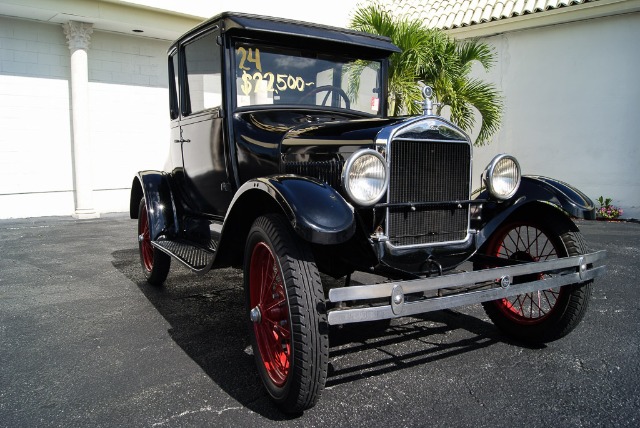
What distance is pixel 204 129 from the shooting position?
3.67 m

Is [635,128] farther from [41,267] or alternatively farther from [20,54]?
[20,54]

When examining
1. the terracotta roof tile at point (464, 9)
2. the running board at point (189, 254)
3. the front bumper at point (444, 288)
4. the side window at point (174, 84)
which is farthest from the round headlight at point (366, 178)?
the terracotta roof tile at point (464, 9)

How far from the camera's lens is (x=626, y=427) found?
214 centimetres

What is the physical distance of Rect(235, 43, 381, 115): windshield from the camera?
10.9 feet

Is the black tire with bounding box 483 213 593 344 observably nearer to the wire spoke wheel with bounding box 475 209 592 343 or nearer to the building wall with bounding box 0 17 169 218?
the wire spoke wheel with bounding box 475 209 592 343

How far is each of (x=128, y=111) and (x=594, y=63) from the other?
792 cm

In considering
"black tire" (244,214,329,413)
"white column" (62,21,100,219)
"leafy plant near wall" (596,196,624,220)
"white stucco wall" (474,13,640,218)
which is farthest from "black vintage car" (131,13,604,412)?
"white stucco wall" (474,13,640,218)

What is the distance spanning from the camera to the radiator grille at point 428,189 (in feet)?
8.45

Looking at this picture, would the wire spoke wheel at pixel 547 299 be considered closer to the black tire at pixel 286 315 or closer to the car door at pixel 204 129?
the black tire at pixel 286 315

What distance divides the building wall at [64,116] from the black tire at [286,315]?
7.41m

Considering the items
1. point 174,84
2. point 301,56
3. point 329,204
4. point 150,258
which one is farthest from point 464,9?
point 329,204

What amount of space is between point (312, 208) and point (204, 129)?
68.9 inches

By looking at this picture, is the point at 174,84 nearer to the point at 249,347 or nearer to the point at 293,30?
the point at 293,30

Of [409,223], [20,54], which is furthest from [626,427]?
[20,54]
